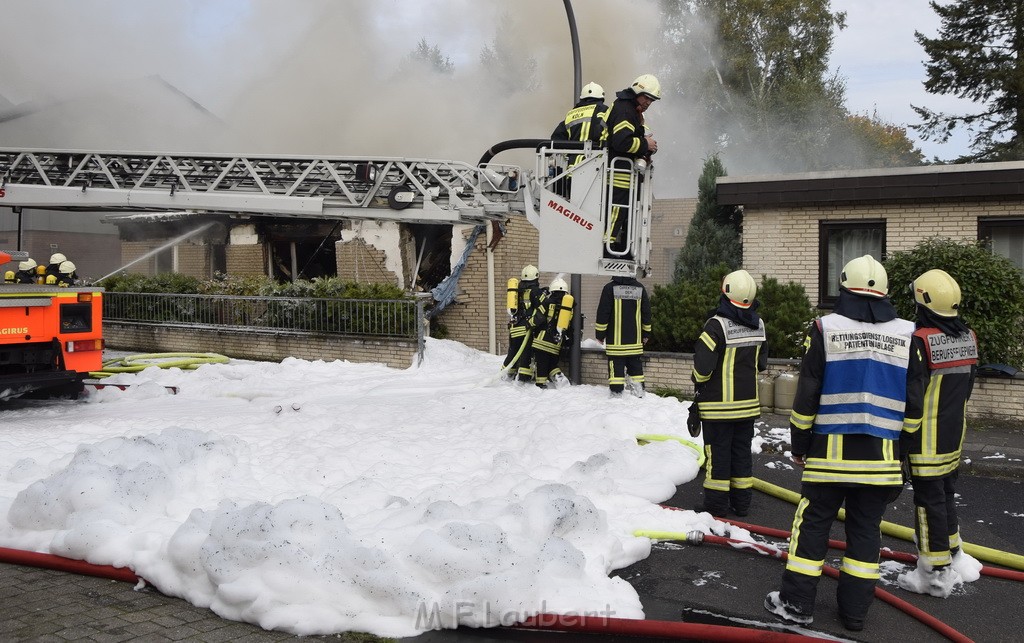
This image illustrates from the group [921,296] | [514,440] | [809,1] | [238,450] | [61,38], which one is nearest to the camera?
[921,296]

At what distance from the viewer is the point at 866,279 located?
421cm

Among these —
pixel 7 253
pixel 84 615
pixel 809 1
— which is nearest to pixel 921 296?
pixel 84 615

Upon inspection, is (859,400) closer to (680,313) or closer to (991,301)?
(991,301)

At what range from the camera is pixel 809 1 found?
98.6 ft

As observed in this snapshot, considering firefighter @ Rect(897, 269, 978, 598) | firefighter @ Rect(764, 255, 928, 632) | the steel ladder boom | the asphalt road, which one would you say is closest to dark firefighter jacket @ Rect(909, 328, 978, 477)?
firefighter @ Rect(897, 269, 978, 598)

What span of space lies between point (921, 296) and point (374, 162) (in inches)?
237

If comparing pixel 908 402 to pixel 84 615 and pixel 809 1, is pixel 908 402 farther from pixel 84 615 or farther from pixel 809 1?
pixel 809 1

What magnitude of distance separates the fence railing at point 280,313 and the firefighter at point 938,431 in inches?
342

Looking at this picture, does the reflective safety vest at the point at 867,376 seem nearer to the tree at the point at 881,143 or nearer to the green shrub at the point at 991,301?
the green shrub at the point at 991,301

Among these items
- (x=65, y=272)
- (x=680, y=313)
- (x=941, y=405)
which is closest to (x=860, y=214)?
(x=680, y=313)

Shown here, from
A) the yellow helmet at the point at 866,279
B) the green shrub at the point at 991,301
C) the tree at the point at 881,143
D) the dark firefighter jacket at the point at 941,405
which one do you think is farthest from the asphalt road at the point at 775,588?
the tree at the point at 881,143

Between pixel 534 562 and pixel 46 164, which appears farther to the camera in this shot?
pixel 46 164

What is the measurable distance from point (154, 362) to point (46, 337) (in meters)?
3.44

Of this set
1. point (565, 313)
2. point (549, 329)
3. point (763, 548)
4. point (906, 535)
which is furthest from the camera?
point (549, 329)
